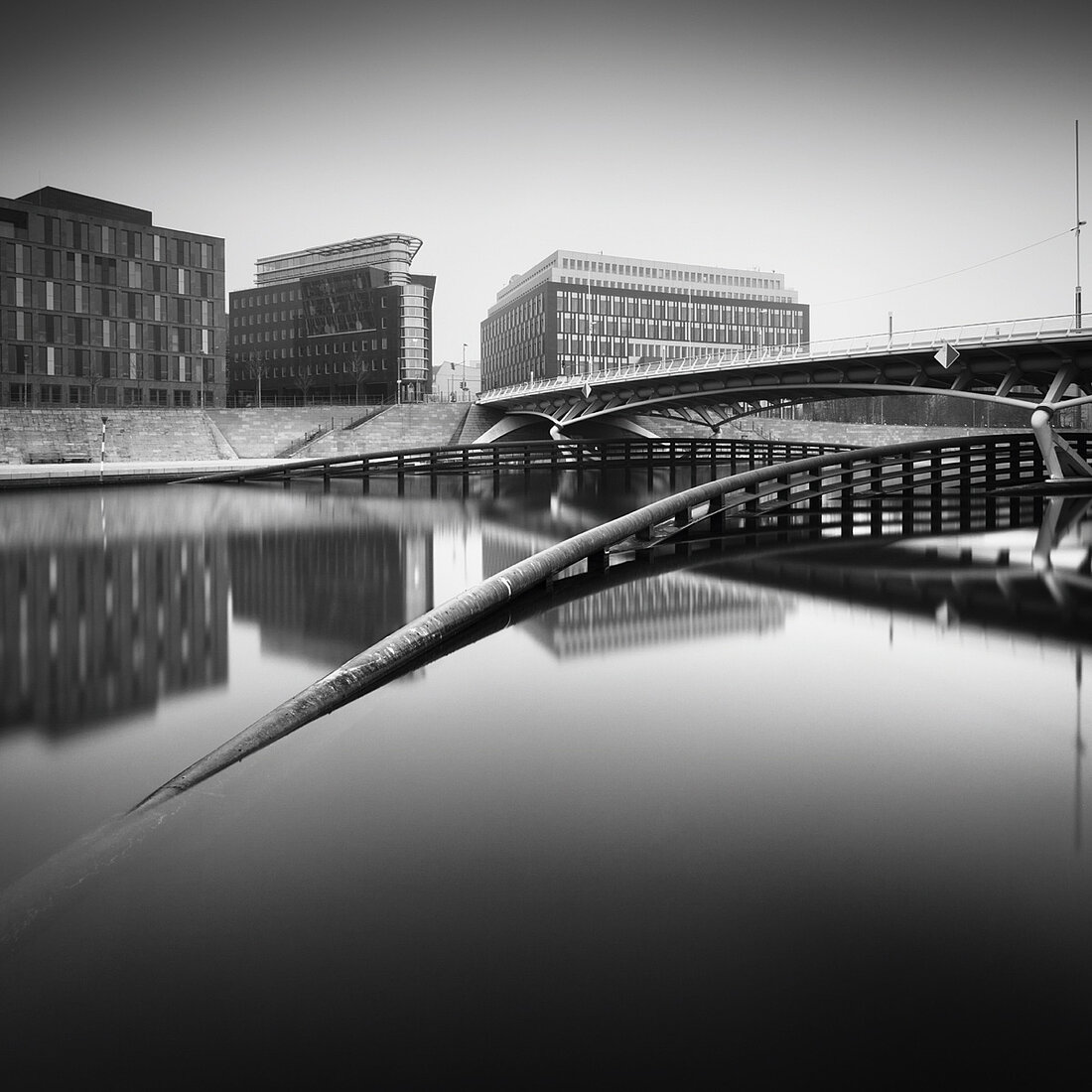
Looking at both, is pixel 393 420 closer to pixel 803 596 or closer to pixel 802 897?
pixel 803 596

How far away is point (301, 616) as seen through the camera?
937cm

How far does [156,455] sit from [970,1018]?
5912cm

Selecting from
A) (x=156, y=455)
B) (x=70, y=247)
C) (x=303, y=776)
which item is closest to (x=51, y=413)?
(x=156, y=455)

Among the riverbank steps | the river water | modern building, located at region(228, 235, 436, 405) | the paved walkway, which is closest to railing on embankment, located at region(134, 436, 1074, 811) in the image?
the river water

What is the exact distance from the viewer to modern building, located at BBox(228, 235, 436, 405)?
106500 millimetres

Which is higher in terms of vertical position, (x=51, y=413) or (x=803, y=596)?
(x=51, y=413)

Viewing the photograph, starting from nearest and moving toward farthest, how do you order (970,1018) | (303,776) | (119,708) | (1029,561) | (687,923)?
1. (970,1018)
2. (687,923)
3. (303,776)
4. (119,708)
5. (1029,561)

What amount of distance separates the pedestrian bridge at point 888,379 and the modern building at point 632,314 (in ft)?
191

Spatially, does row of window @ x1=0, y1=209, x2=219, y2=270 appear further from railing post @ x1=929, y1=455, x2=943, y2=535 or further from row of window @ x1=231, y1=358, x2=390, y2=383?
railing post @ x1=929, y1=455, x2=943, y2=535

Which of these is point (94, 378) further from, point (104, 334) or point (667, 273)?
point (667, 273)

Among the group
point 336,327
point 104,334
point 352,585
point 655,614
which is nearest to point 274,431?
point 104,334

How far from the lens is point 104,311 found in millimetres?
78688

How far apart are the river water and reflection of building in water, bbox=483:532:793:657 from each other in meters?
0.12

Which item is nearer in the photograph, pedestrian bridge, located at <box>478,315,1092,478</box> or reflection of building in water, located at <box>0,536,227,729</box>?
reflection of building in water, located at <box>0,536,227,729</box>
